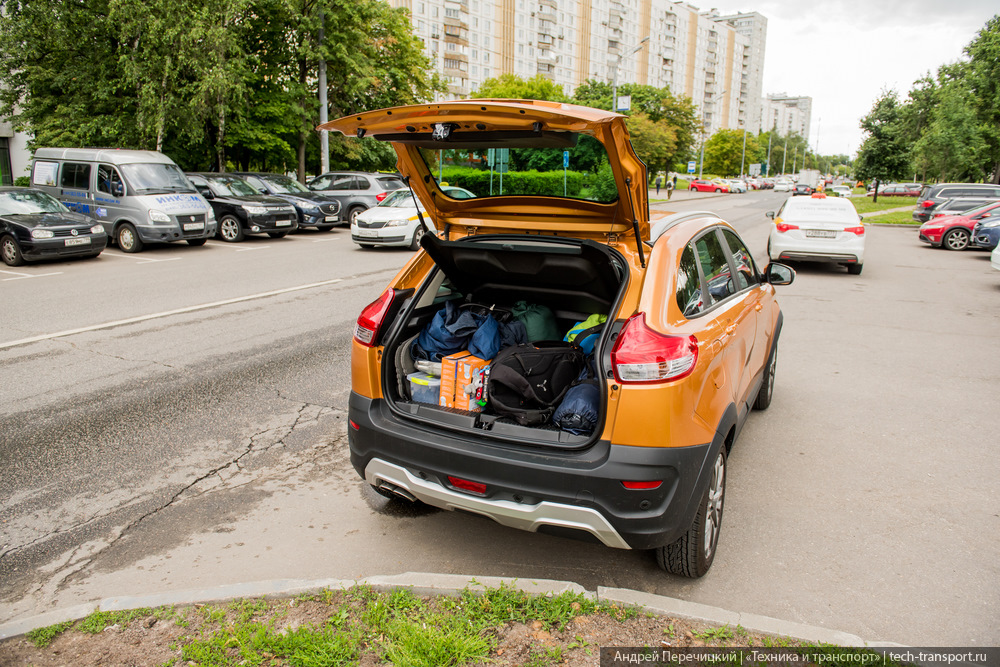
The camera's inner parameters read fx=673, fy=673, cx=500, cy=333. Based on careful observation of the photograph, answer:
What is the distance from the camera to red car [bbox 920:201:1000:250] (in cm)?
1838

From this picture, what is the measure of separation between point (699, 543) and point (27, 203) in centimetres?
1579

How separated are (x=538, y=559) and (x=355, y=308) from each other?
21.0 feet

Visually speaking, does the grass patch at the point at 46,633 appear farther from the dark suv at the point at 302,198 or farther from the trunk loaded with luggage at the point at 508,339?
the dark suv at the point at 302,198

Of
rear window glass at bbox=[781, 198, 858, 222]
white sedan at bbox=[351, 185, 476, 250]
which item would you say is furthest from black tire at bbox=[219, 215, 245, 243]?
rear window glass at bbox=[781, 198, 858, 222]

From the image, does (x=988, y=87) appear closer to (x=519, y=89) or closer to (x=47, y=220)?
(x=519, y=89)

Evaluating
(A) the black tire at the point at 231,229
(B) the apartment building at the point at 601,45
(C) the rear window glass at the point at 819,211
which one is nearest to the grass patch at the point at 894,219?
(C) the rear window glass at the point at 819,211

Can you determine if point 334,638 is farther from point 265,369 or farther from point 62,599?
point 265,369

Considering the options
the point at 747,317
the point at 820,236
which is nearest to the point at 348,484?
the point at 747,317

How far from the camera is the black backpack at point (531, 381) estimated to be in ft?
10.8

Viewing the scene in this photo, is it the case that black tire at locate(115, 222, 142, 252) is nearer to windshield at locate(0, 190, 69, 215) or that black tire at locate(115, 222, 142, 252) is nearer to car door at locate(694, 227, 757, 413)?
windshield at locate(0, 190, 69, 215)

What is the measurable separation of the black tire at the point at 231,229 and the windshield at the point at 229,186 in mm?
969

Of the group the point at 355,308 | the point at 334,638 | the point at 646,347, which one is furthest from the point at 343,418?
the point at 355,308

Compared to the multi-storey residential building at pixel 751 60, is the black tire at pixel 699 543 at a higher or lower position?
lower

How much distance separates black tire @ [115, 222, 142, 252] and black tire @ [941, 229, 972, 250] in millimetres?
20725
